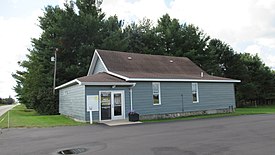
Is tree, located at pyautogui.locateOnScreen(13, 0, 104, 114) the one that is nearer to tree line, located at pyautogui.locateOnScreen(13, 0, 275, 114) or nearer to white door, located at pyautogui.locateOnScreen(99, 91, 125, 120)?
tree line, located at pyautogui.locateOnScreen(13, 0, 275, 114)

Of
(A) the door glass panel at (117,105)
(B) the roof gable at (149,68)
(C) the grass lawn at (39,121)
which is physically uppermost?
(B) the roof gable at (149,68)

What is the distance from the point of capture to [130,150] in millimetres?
7500

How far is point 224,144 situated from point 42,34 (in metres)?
29.3

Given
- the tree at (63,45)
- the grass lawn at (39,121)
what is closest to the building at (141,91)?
the grass lawn at (39,121)

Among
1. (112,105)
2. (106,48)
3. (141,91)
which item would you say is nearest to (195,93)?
(141,91)

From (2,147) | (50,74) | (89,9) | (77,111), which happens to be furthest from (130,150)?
(89,9)

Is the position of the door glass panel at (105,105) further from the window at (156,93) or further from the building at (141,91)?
the window at (156,93)

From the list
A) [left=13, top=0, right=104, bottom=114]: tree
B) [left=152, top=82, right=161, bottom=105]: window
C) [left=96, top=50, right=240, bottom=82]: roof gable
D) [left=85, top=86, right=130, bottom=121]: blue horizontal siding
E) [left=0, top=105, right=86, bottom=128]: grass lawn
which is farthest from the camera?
[left=13, top=0, right=104, bottom=114]: tree

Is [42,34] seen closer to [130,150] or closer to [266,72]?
[130,150]

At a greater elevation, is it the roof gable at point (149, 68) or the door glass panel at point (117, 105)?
the roof gable at point (149, 68)

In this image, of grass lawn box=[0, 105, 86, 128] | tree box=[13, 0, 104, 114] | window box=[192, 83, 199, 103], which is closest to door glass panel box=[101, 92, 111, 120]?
grass lawn box=[0, 105, 86, 128]

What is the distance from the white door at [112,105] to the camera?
1733cm

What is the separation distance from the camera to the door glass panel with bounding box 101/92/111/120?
17.3 meters

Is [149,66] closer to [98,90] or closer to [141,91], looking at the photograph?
[141,91]
